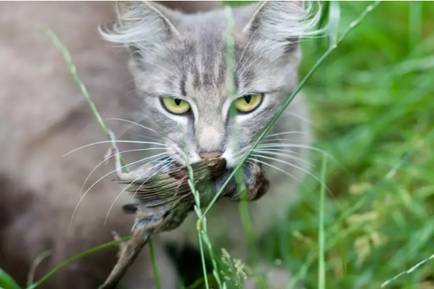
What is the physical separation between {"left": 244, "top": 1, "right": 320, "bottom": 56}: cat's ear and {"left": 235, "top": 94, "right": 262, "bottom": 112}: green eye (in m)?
0.15

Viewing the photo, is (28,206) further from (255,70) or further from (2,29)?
(255,70)

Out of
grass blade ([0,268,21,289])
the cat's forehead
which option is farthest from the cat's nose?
grass blade ([0,268,21,289])

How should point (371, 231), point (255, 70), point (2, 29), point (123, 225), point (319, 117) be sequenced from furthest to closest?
point (319, 117) < point (2, 29) < point (371, 231) < point (123, 225) < point (255, 70)

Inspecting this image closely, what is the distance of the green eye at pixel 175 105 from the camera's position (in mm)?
1623

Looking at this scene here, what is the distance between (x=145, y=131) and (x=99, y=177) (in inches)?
7.8

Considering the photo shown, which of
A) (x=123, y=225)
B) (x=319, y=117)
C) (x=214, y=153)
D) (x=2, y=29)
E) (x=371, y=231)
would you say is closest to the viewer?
(x=214, y=153)

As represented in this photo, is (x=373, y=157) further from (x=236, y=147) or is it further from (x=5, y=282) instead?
(x=5, y=282)

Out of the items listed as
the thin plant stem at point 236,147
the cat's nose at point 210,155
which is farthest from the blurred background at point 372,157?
the cat's nose at point 210,155

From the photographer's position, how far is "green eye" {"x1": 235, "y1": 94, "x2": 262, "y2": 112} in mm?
1606

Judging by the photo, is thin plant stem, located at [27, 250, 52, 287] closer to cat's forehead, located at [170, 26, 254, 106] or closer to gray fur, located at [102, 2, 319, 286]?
gray fur, located at [102, 2, 319, 286]

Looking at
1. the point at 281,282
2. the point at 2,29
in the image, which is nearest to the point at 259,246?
the point at 281,282

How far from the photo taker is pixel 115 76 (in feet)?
6.56

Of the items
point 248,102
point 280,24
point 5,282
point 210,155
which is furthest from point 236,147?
point 5,282

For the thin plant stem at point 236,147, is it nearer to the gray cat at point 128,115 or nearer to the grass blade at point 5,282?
the gray cat at point 128,115
